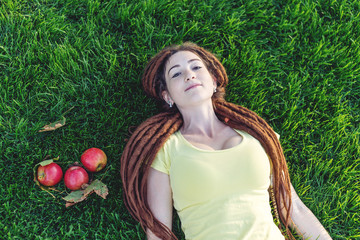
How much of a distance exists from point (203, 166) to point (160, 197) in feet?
1.48

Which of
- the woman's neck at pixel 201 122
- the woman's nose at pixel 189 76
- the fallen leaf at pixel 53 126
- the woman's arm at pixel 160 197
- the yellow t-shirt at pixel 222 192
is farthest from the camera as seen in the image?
the fallen leaf at pixel 53 126

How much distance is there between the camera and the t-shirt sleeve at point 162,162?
3043 mm

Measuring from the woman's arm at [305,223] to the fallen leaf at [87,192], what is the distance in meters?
1.60

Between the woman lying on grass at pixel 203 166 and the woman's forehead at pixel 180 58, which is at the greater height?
the woman's forehead at pixel 180 58

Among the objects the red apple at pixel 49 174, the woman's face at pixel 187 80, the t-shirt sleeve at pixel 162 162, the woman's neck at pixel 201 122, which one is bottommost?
the red apple at pixel 49 174

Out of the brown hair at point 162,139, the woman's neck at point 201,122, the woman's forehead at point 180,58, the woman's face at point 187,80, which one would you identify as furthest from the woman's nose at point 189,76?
the brown hair at point 162,139

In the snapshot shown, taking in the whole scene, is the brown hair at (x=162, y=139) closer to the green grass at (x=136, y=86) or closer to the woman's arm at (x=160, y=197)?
the woman's arm at (x=160, y=197)

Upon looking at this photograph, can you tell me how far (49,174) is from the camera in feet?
10.5

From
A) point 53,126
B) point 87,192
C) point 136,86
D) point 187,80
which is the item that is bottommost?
point 87,192

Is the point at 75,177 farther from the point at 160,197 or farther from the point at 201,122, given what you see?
the point at 201,122

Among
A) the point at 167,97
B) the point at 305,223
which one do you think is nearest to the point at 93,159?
the point at 167,97

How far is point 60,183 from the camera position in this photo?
11.0 ft

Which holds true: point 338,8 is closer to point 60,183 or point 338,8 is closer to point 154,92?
point 154,92

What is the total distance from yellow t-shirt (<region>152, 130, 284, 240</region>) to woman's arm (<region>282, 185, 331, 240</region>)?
419 millimetres
